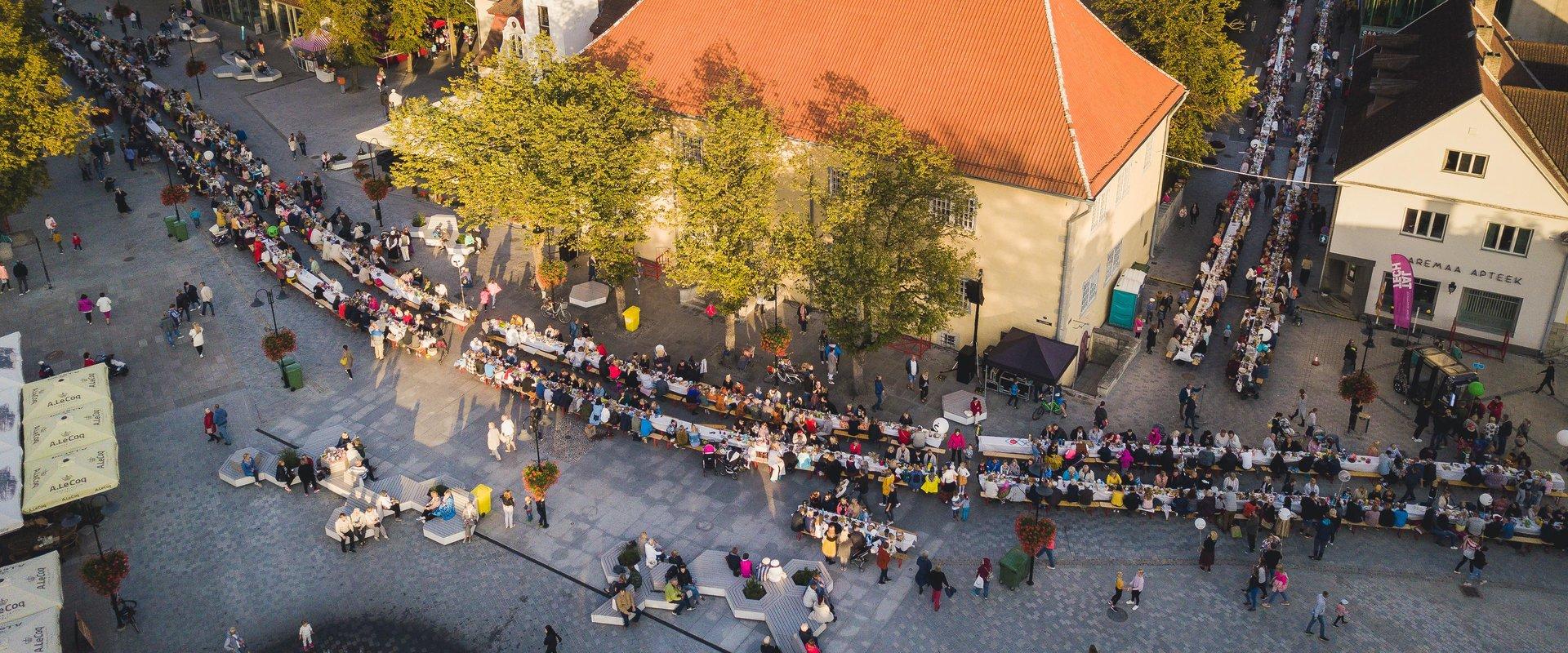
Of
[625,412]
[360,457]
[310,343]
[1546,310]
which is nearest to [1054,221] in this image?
[625,412]

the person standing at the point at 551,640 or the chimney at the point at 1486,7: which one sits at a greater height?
the chimney at the point at 1486,7

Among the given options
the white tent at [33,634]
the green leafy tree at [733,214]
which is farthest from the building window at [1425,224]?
the white tent at [33,634]

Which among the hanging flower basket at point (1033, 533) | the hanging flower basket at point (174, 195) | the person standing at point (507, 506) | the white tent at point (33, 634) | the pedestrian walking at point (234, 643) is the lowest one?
the pedestrian walking at point (234, 643)

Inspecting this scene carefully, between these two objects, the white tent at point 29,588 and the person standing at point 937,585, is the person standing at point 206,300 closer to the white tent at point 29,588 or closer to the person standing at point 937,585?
the white tent at point 29,588

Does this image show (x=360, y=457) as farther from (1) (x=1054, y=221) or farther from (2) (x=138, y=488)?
(1) (x=1054, y=221)

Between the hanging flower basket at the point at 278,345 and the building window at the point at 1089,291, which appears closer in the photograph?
the hanging flower basket at the point at 278,345

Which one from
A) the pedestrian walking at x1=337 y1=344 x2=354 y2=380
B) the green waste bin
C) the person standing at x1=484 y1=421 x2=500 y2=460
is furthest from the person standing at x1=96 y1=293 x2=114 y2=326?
the person standing at x1=484 y1=421 x2=500 y2=460

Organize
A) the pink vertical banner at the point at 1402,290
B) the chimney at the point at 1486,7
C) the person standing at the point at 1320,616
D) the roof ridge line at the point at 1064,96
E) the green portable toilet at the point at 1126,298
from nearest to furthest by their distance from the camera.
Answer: the person standing at the point at 1320,616
the roof ridge line at the point at 1064,96
the pink vertical banner at the point at 1402,290
the green portable toilet at the point at 1126,298
the chimney at the point at 1486,7

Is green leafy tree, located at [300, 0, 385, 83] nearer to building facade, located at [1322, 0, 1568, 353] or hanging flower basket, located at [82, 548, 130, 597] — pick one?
hanging flower basket, located at [82, 548, 130, 597]

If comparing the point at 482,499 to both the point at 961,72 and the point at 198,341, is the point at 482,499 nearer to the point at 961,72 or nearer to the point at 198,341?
the point at 198,341
